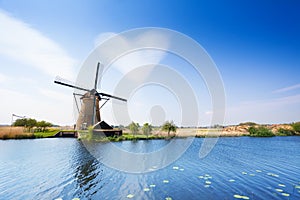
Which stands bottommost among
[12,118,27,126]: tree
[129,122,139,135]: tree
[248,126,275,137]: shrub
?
[248,126,275,137]: shrub

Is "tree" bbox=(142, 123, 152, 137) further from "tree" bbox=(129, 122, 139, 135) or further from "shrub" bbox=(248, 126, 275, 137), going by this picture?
"shrub" bbox=(248, 126, 275, 137)

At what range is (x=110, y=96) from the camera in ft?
139

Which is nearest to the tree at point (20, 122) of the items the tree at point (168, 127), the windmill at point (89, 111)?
the windmill at point (89, 111)

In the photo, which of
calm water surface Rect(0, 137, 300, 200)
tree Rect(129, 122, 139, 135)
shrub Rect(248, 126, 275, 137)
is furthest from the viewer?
shrub Rect(248, 126, 275, 137)

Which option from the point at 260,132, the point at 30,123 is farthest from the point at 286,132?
the point at 30,123

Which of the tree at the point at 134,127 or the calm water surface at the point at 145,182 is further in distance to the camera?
the tree at the point at 134,127

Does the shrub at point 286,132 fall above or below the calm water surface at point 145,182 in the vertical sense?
above

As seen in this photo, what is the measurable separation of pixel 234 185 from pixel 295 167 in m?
9.40

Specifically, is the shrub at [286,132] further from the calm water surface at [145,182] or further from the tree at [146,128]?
the calm water surface at [145,182]

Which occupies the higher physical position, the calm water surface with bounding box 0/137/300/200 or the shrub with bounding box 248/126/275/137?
the shrub with bounding box 248/126/275/137

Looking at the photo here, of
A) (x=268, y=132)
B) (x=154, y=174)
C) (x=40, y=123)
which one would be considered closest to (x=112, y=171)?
(x=154, y=174)

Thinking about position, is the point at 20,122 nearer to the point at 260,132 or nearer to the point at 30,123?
the point at 30,123

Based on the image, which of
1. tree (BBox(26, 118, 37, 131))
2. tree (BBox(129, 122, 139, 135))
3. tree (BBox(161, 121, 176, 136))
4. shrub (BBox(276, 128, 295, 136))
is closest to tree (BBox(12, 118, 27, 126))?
tree (BBox(26, 118, 37, 131))

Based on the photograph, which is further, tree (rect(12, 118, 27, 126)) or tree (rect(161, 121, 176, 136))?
tree (rect(161, 121, 176, 136))
